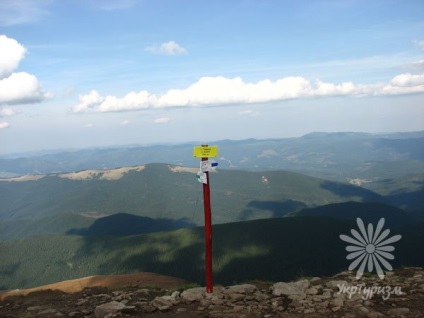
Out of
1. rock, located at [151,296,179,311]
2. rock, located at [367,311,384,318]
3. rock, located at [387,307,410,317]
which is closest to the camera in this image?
rock, located at [367,311,384,318]

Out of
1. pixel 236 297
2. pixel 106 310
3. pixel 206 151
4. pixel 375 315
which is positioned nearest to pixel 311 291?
pixel 236 297

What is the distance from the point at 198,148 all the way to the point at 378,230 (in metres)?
10.7

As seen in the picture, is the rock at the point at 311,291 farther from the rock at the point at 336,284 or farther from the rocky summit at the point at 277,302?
the rock at the point at 336,284

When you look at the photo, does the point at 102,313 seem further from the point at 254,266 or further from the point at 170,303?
the point at 254,266

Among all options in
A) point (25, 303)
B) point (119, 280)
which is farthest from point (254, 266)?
point (25, 303)

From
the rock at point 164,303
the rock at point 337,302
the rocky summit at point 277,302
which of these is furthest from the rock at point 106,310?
the rock at point 337,302

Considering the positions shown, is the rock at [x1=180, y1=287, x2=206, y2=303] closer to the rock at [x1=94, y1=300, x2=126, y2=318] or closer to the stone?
the stone

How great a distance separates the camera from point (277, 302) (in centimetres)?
1758

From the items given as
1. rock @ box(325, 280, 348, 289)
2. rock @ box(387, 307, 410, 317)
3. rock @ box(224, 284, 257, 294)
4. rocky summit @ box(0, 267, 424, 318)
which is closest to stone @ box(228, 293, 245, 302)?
rocky summit @ box(0, 267, 424, 318)

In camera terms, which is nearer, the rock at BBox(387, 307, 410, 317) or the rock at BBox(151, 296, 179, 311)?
the rock at BBox(387, 307, 410, 317)

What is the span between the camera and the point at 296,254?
200m

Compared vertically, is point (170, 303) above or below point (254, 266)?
above

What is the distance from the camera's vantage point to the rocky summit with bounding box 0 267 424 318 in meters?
16.2

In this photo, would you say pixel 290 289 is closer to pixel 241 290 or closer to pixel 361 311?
pixel 241 290
